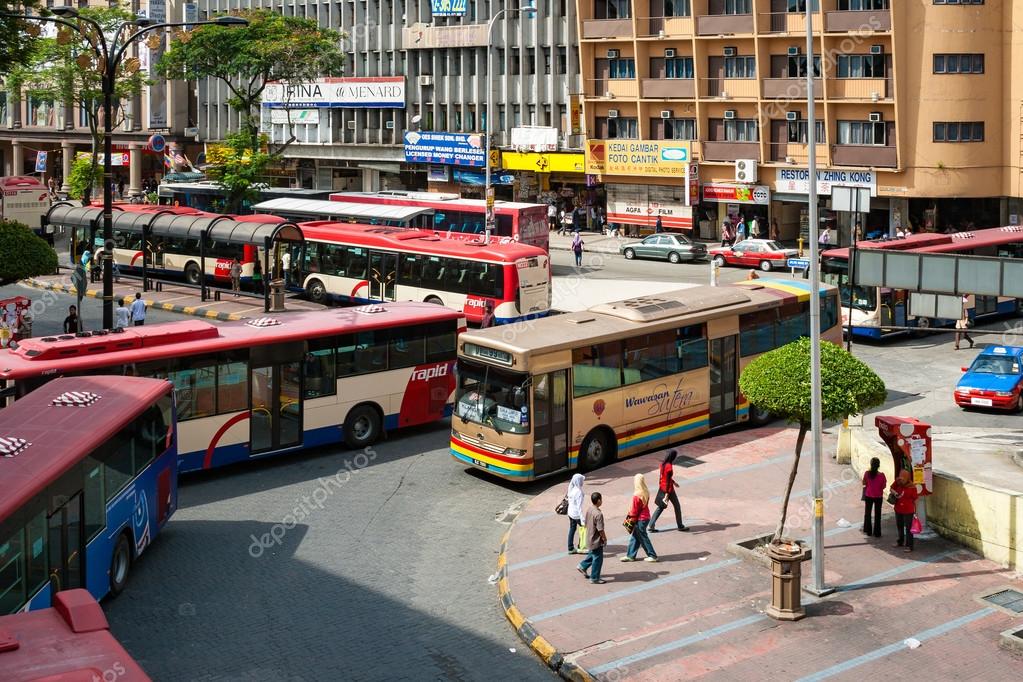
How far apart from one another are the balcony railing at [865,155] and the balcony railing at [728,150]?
398 cm

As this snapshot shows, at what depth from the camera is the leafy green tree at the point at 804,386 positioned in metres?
18.2

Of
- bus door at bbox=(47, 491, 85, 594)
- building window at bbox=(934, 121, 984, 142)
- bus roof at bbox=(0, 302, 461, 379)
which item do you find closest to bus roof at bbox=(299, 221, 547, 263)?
bus roof at bbox=(0, 302, 461, 379)

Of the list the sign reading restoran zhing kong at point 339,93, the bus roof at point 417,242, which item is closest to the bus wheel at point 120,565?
the bus roof at point 417,242

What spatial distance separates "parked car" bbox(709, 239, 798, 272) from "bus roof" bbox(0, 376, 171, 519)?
1417 inches

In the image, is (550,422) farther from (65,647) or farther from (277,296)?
(277,296)

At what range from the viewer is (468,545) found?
19.9m

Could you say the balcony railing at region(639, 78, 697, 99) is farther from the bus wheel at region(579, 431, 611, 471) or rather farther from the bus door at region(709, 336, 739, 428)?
the bus wheel at region(579, 431, 611, 471)

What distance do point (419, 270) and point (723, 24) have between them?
24.5 m

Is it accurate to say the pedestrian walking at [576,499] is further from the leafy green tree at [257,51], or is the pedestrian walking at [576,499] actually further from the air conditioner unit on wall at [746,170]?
the leafy green tree at [257,51]

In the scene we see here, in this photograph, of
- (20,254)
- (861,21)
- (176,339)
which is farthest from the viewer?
(861,21)

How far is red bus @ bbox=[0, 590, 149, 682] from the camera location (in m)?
9.27

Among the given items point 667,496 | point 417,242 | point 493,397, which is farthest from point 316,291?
point 667,496

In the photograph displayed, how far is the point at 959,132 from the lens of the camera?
51.2m

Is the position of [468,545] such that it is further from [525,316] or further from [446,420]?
[525,316]
